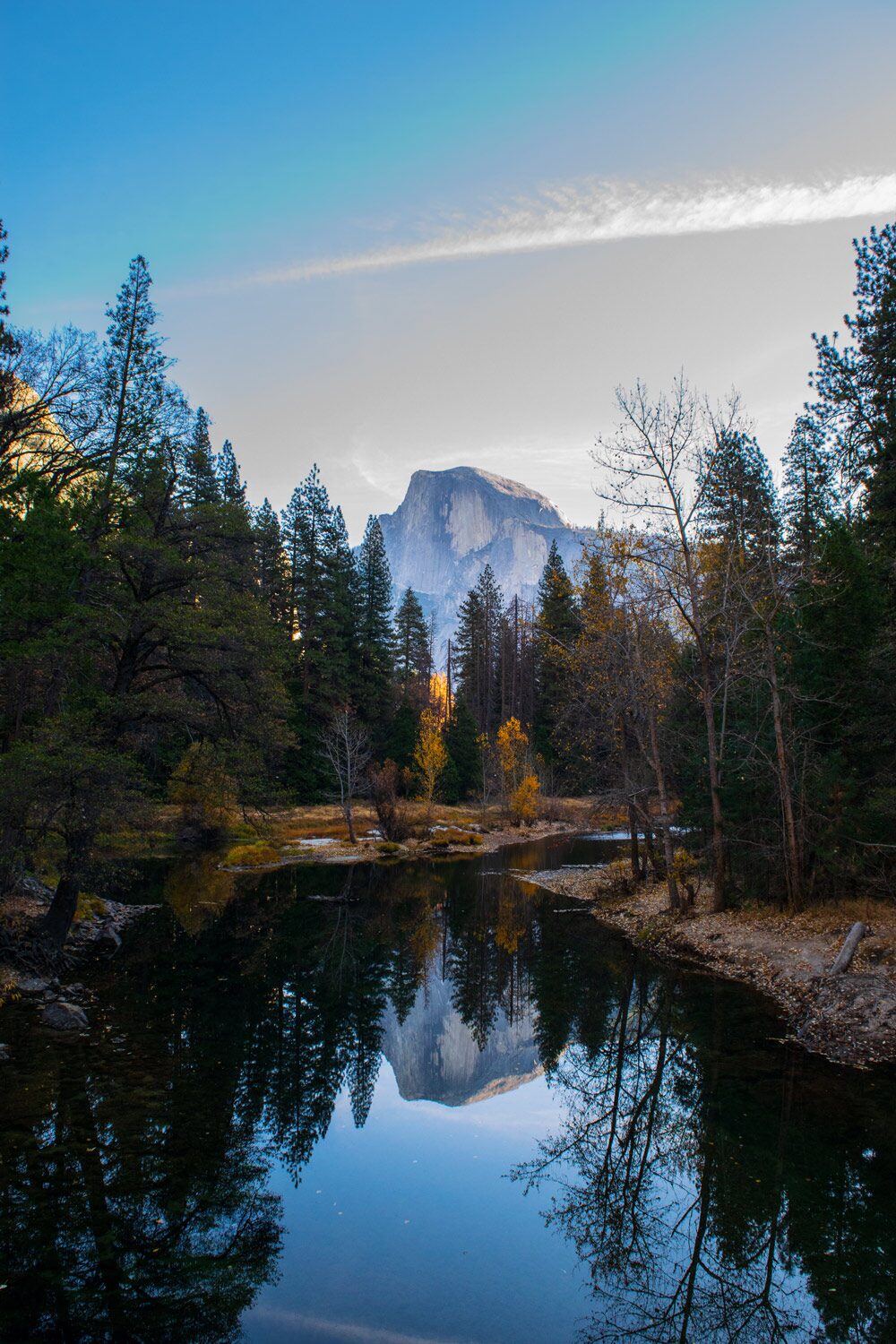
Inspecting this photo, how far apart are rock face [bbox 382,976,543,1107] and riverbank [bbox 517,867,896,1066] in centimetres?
449

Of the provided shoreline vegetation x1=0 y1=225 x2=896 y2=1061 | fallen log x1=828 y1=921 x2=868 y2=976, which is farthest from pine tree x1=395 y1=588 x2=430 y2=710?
fallen log x1=828 y1=921 x2=868 y2=976

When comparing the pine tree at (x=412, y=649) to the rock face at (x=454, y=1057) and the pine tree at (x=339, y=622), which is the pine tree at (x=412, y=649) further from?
the rock face at (x=454, y=1057)

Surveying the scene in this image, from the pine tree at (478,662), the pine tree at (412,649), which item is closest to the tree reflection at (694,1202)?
the pine tree at (412,649)

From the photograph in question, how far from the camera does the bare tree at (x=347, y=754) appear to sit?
40.0m

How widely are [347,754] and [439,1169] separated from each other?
32143 millimetres

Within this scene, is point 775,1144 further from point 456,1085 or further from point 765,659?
point 765,659

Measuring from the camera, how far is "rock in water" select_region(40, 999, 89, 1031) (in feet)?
40.4

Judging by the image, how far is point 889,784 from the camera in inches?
593

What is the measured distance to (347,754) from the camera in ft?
134

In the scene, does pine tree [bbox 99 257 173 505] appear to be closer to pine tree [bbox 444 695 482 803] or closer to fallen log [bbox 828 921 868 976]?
fallen log [bbox 828 921 868 976]

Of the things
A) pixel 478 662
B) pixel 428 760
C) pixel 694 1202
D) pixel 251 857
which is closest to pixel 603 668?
pixel 694 1202

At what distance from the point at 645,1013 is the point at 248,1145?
7.83 meters

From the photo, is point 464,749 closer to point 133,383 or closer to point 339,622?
point 339,622

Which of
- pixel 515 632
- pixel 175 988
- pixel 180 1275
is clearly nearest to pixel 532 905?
pixel 175 988
